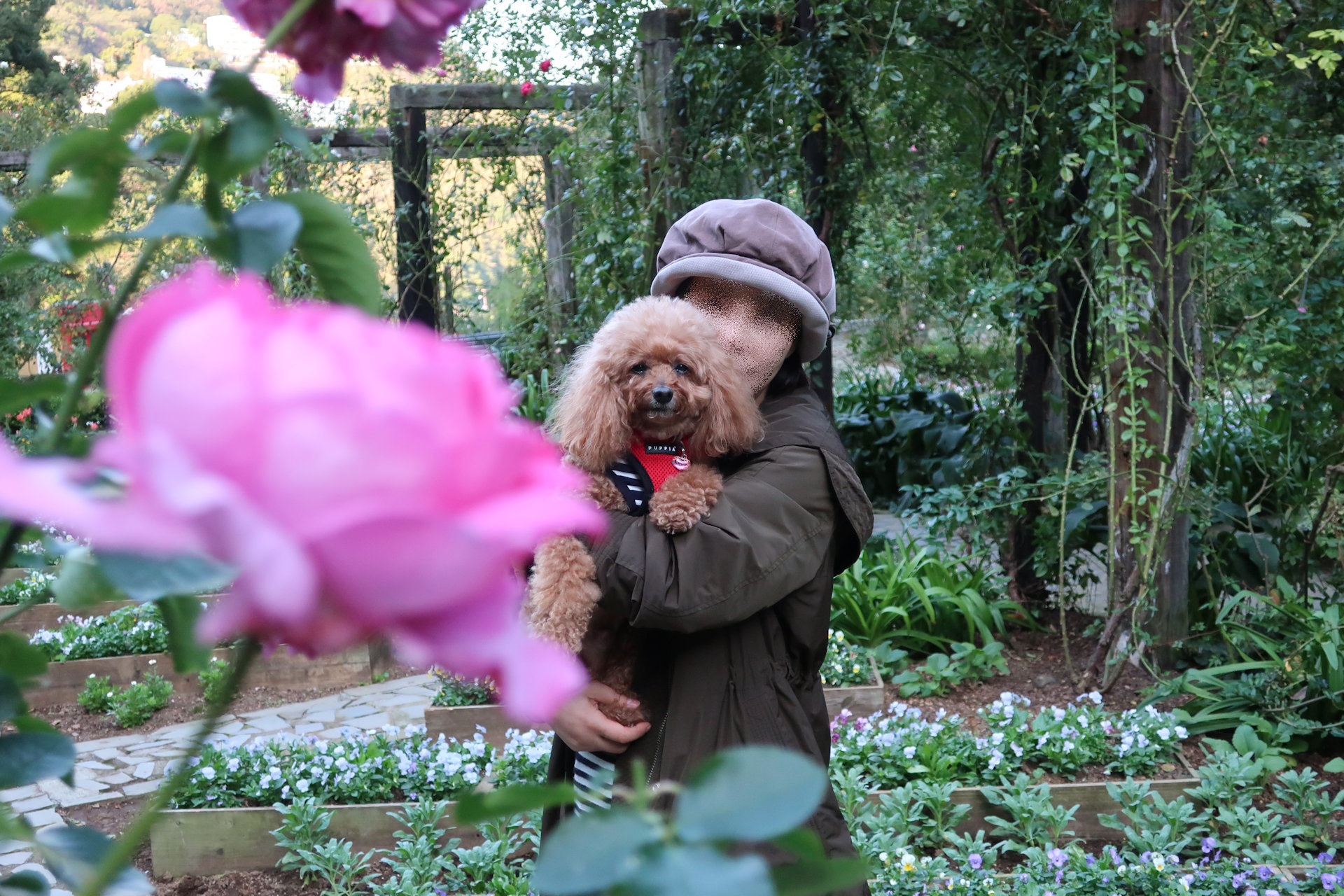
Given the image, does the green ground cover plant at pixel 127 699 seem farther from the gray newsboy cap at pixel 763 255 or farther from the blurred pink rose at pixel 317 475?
the blurred pink rose at pixel 317 475

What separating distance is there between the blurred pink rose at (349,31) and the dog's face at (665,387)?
4.62 ft

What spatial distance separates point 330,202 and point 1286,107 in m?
4.41

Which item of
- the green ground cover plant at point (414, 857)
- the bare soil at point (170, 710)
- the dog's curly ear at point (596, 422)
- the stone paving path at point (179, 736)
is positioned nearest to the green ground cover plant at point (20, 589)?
the bare soil at point (170, 710)

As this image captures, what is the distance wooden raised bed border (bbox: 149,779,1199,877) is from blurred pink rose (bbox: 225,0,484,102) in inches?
121

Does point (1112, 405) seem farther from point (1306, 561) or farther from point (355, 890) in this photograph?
point (355, 890)

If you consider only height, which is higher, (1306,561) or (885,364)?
(1306,561)

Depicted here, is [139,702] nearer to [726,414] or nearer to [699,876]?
[726,414]

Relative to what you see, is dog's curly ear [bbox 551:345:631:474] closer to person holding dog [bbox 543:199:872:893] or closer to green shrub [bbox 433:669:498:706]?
person holding dog [bbox 543:199:872:893]

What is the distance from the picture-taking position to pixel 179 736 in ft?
15.4

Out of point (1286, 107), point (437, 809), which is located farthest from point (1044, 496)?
point (437, 809)

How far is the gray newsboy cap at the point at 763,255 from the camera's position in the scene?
1785 millimetres

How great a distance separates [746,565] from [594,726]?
1.20 ft

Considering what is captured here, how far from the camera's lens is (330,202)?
1.47 ft

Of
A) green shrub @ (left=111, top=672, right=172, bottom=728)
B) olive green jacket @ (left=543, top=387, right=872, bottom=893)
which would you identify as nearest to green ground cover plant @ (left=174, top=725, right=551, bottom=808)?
green shrub @ (left=111, top=672, right=172, bottom=728)
